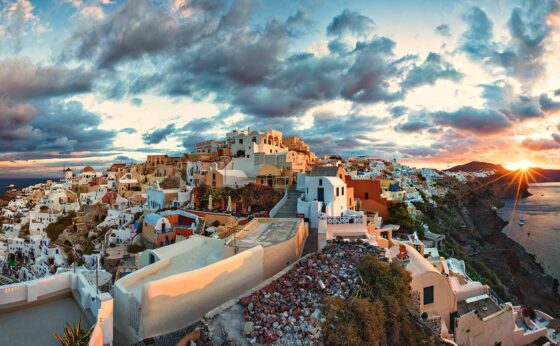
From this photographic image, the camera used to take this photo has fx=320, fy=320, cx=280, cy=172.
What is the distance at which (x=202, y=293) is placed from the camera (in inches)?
344

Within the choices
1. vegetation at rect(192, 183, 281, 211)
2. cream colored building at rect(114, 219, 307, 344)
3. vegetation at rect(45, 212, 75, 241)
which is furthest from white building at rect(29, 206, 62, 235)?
cream colored building at rect(114, 219, 307, 344)

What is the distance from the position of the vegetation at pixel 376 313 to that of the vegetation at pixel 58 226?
4090 centimetres

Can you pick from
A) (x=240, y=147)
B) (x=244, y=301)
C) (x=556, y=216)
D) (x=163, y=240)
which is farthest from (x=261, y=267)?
(x=556, y=216)

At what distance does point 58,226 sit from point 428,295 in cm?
4419

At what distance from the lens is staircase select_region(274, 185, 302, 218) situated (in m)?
22.0

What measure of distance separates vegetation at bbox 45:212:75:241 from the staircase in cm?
3035

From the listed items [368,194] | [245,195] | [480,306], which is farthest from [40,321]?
[368,194]

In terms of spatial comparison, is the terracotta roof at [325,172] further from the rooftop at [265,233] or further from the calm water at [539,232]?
the calm water at [539,232]

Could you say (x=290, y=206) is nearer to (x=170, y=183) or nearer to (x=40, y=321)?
(x=40, y=321)

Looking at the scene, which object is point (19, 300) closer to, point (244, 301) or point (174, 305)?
point (174, 305)

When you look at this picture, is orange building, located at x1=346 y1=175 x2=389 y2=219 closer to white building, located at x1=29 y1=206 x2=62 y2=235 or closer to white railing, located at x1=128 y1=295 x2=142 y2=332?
white railing, located at x1=128 y1=295 x2=142 y2=332

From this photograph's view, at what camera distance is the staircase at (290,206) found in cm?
2204

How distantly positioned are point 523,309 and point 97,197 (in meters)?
48.9

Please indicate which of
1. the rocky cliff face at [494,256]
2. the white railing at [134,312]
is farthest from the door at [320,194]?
the white railing at [134,312]
